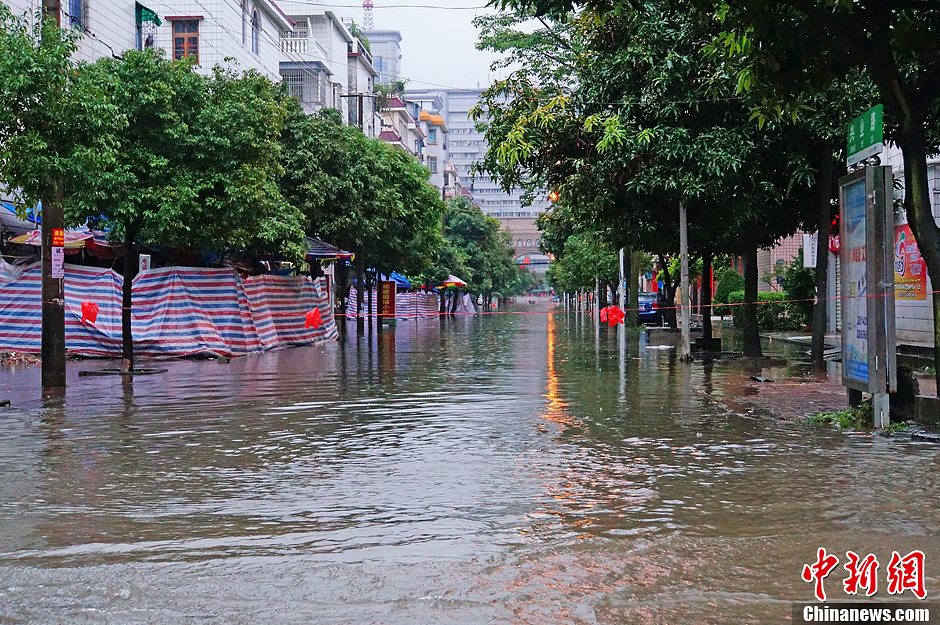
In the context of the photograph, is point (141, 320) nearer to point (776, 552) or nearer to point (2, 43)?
point (2, 43)

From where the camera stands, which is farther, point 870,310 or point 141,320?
point 141,320

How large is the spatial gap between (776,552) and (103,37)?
99.2 ft

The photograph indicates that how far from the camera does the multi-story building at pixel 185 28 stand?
3038cm

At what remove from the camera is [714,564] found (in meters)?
5.84

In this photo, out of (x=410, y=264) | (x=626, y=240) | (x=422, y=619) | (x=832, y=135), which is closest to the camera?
(x=422, y=619)

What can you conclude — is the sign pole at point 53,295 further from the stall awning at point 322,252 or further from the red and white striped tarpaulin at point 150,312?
the stall awning at point 322,252

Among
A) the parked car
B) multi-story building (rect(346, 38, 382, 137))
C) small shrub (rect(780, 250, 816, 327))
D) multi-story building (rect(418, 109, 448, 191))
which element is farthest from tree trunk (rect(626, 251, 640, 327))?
multi-story building (rect(418, 109, 448, 191))

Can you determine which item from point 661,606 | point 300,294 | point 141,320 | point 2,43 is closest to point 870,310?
point 661,606

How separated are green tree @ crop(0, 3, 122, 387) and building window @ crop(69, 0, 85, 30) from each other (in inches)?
619

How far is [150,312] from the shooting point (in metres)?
25.4

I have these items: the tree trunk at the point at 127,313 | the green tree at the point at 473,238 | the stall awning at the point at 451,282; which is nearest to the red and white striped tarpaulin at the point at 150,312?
the tree trunk at the point at 127,313

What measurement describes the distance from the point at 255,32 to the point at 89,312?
26913mm

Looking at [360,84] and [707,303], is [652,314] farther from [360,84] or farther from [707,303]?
[360,84]

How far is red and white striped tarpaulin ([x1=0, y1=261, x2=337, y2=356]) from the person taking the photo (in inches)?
951
